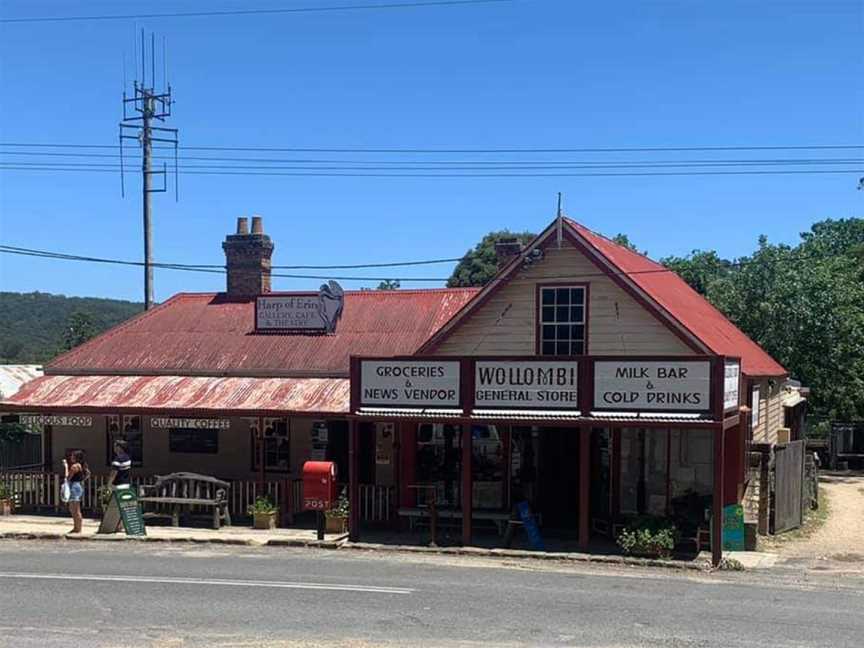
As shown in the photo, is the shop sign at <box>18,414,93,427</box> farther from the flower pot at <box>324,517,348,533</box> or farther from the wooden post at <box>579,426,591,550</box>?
the wooden post at <box>579,426,591,550</box>

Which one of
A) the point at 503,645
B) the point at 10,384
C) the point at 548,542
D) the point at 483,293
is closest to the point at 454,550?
the point at 548,542

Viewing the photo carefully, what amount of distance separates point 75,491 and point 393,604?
910 centimetres

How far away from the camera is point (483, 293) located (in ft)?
61.4

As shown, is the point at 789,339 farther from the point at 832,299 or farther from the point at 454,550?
the point at 454,550

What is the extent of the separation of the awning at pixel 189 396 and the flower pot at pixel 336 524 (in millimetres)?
2143

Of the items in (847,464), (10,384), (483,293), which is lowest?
(847,464)

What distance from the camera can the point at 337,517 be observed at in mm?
17812

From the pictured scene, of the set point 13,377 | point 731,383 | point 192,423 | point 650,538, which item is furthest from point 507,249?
point 13,377

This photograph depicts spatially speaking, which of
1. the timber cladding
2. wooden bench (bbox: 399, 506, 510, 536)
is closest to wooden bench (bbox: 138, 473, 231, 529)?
wooden bench (bbox: 399, 506, 510, 536)

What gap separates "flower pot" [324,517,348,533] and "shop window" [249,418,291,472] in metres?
3.60

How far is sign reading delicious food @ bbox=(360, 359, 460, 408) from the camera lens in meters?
17.1

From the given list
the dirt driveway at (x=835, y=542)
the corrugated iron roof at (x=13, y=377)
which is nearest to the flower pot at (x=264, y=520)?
the dirt driveway at (x=835, y=542)

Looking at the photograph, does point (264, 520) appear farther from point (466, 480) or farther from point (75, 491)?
point (466, 480)

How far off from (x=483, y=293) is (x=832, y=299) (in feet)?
47.9
